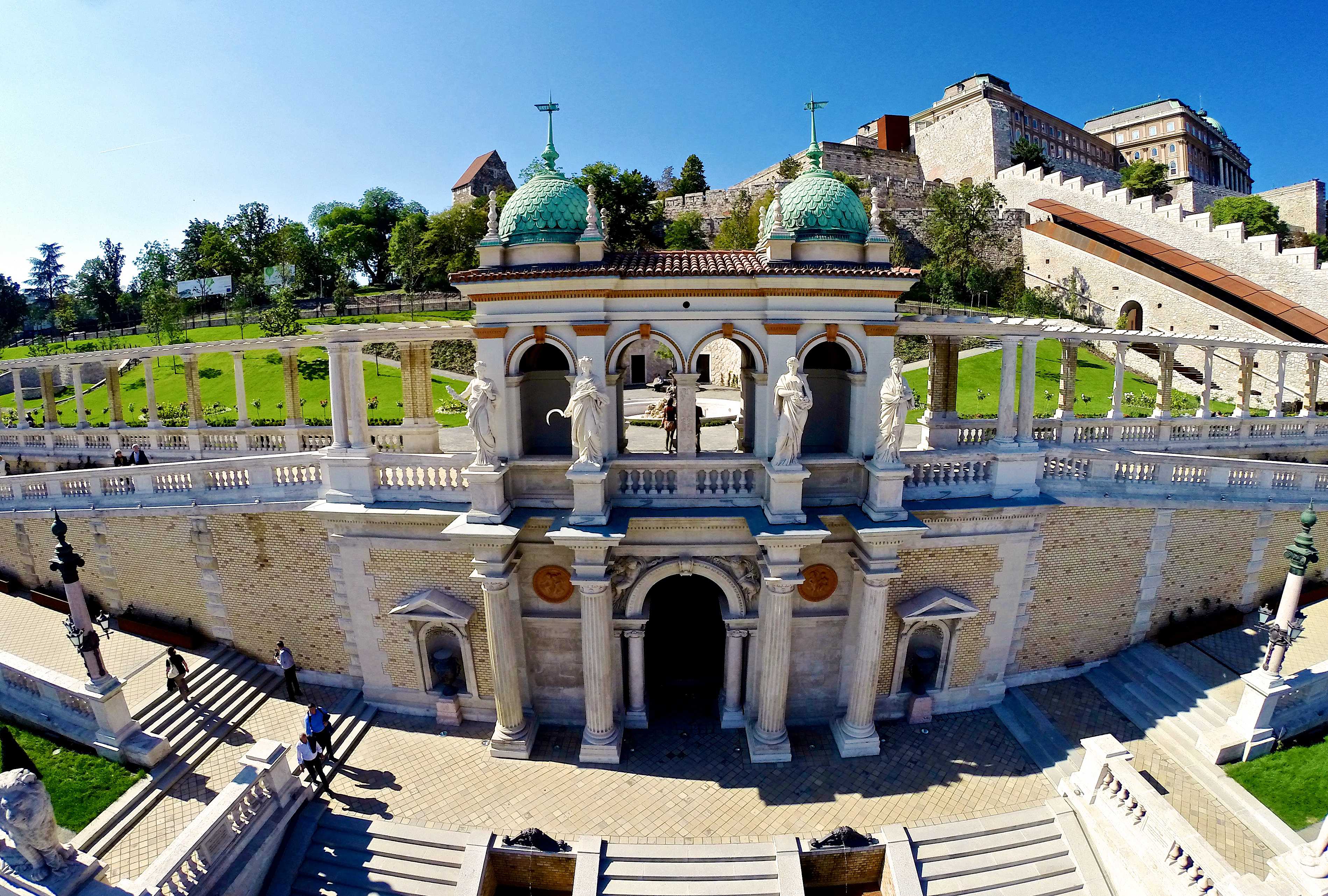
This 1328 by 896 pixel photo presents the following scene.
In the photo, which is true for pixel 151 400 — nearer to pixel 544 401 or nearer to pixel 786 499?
pixel 544 401

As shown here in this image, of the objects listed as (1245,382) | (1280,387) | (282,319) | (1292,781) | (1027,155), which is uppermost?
(1027,155)

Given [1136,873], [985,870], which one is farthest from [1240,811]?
[985,870]

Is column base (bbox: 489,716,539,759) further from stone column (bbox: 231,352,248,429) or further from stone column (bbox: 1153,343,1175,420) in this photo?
stone column (bbox: 1153,343,1175,420)

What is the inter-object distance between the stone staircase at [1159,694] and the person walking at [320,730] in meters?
18.9

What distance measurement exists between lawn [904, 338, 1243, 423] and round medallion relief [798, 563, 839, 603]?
1707 centimetres

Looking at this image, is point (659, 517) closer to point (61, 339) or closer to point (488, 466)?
point (488, 466)


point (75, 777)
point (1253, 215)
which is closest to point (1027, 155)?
point (1253, 215)

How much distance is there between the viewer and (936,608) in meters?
14.1

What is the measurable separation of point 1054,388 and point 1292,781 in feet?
99.5

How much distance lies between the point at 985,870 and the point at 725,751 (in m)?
5.53

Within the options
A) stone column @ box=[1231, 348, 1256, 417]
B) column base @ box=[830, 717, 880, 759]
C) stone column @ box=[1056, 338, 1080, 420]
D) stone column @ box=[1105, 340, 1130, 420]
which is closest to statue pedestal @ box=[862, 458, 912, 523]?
column base @ box=[830, 717, 880, 759]

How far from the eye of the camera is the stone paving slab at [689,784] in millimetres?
12461

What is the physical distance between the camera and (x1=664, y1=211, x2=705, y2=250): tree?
64625 millimetres

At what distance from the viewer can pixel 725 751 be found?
14.2m
